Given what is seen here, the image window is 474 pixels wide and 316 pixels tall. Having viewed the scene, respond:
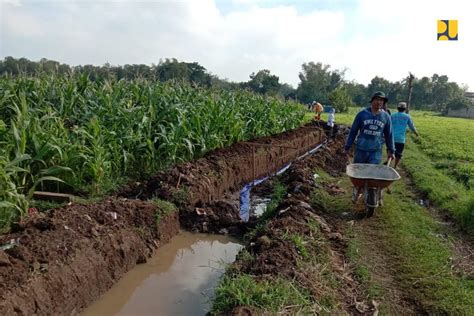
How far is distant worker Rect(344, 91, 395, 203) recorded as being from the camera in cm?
663

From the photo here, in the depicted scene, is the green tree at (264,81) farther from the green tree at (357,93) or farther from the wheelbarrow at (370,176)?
the wheelbarrow at (370,176)

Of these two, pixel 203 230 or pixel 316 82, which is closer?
pixel 203 230

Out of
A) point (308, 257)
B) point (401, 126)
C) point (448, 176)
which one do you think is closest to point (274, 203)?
point (308, 257)

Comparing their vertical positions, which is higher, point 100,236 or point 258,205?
point 100,236

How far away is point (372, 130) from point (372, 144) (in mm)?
291

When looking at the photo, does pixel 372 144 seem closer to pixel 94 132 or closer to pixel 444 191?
pixel 444 191

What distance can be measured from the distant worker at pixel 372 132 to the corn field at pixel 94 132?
3677 mm

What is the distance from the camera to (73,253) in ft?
14.1

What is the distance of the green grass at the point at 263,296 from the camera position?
3.42 m

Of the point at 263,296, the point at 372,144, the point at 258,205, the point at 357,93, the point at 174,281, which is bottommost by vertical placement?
the point at 174,281

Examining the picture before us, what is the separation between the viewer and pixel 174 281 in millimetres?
5121

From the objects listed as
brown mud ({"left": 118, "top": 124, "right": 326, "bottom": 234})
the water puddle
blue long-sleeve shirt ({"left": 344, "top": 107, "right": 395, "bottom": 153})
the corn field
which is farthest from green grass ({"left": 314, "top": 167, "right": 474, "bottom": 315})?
the corn field

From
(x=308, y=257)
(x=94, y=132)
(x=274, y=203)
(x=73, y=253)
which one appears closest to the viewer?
(x=73, y=253)

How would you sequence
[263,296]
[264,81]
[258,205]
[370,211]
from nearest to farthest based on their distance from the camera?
[263,296], [370,211], [258,205], [264,81]
